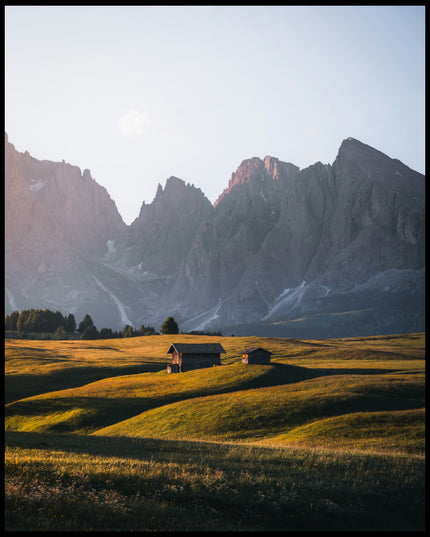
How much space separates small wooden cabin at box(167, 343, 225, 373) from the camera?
10044 cm

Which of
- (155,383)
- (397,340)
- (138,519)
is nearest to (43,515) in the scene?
(138,519)

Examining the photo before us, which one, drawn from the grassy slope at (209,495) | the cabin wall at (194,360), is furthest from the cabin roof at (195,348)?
the grassy slope at (209,495)

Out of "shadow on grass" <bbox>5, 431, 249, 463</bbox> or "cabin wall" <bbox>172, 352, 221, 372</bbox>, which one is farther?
"cabin wall" <bbox>172, 352, 221, 372</bbox>

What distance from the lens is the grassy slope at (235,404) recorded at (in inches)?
2074

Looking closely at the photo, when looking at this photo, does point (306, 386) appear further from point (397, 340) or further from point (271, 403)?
point (397, 340)

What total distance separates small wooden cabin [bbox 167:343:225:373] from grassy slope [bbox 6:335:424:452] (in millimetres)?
3867

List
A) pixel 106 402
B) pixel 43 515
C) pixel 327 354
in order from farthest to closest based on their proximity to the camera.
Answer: pixel 327 354 < pixel 106 402 < pixel 43 515

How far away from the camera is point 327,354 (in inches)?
5054

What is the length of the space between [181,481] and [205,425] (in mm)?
37474

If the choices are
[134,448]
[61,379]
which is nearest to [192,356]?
[61,379]

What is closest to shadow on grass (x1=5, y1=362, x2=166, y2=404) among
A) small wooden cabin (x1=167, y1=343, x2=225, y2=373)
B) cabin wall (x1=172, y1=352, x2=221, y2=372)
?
small wooden cabin (x1=167, y1=343, x2=225, y2=373)

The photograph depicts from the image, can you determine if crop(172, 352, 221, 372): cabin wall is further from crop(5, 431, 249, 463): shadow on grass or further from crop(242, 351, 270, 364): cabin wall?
crop(5, 431, 249, 463): shadow on grass

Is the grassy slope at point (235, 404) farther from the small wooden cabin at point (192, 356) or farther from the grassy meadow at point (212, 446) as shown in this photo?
the small wooden cabin at point (192, 356)

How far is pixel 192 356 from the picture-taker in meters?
102
